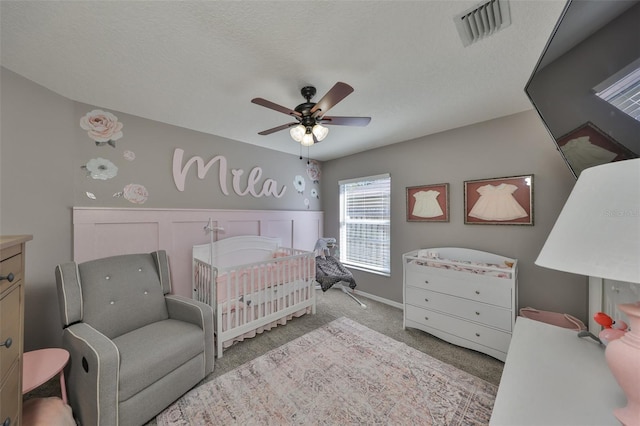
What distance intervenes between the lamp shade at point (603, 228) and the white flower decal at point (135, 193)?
9.96ft

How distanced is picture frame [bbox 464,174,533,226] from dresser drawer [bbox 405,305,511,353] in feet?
3.47

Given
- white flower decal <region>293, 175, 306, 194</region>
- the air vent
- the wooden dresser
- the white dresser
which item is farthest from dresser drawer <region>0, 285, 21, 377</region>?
white flower decal <region>293, 175, 306, 194</region>

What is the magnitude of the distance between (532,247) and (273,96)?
2.78m

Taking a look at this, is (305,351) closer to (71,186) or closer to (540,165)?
(71,186)

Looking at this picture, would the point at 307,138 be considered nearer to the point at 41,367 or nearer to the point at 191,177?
the point at 191,177

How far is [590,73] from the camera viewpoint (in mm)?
1007

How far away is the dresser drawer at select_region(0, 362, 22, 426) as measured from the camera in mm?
816

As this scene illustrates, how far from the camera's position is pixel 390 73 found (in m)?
1.62

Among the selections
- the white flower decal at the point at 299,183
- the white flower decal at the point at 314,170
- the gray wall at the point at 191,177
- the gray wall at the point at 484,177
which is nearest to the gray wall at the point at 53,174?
the gray wall at the point at 191,177

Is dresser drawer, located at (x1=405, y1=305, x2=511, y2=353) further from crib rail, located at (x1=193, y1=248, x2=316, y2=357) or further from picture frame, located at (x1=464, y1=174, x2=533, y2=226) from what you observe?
crib rail, located at (x1=193, y1=248, x2=316, y2=357)

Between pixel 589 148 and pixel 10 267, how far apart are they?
9.12 feet

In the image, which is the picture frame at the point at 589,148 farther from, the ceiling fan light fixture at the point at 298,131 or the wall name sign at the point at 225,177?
the wall name sign at the point at 225,177

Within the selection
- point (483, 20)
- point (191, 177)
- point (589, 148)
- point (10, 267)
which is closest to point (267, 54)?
point (483, 20)

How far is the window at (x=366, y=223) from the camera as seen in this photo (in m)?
3.39
